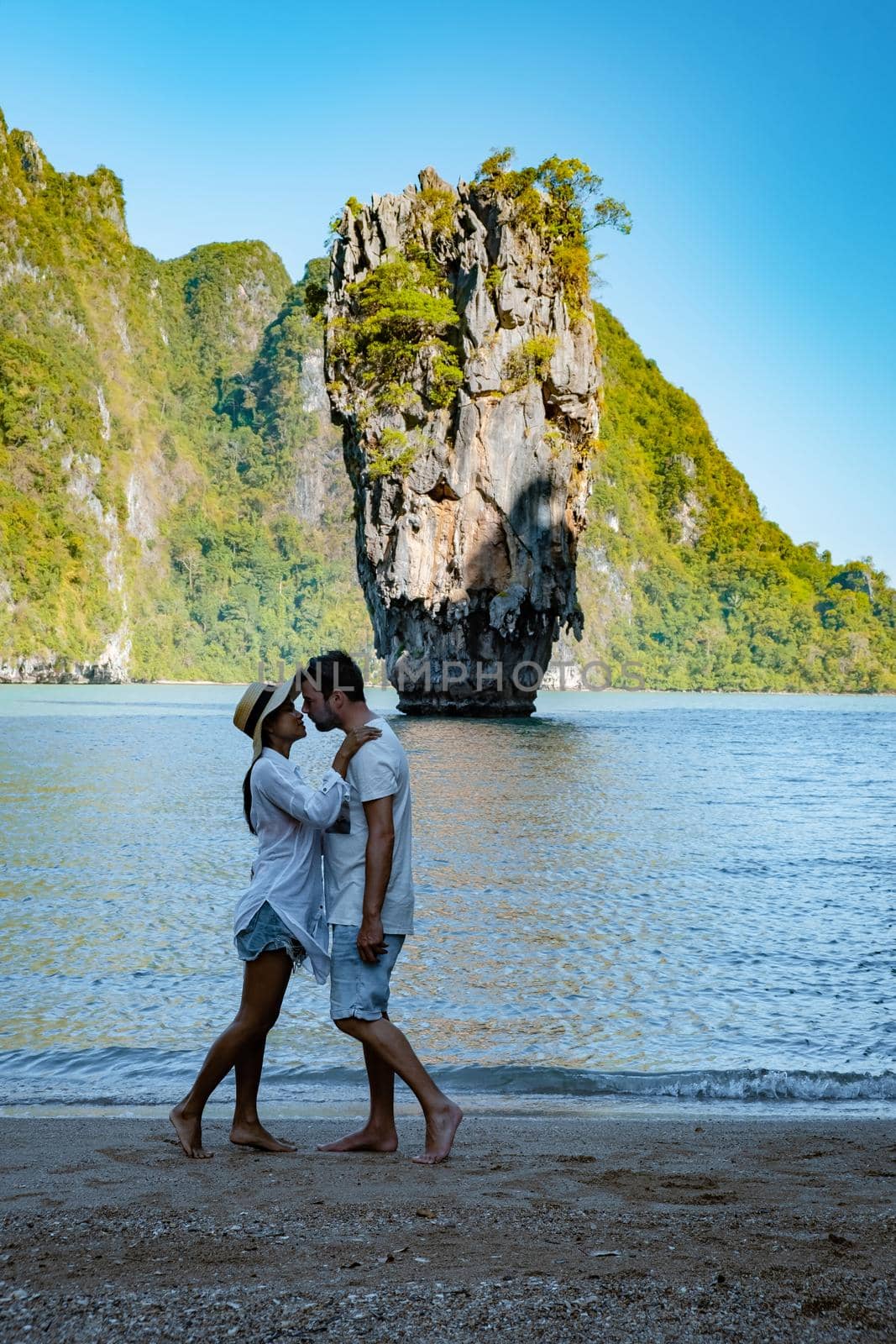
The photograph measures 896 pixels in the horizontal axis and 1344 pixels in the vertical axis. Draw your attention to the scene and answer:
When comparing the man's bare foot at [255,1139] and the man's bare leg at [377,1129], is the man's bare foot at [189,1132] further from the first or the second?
the man's bare leg at [377,1129]

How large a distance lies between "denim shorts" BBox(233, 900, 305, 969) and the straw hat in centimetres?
56

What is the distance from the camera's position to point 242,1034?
437cm

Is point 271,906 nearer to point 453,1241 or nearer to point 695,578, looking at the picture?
point 453,1241

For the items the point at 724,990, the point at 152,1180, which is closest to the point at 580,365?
the point at 724,990

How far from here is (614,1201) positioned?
148 inches

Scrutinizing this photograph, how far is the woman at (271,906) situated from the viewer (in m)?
4.33

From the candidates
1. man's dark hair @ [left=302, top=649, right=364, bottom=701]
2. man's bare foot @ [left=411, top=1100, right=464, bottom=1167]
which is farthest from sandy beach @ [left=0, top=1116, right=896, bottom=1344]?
man's dark hair @ [left=302, top=649, right=364, bottom=701]

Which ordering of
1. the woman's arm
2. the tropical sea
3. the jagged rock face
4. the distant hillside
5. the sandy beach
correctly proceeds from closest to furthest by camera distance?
1. the sandy beach
2. the woman's arm
3. the tropical sea
4. the jagged rock face
5. the distant hillside

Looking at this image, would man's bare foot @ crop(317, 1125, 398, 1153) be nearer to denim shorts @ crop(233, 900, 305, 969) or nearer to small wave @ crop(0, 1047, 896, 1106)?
denim shorts @ crop(233, 900, 305, 969)

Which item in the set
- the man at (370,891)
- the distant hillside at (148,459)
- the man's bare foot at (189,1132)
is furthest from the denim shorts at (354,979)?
the distant hillside at (148,459)

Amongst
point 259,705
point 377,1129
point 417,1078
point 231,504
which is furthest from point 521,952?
point 231,504

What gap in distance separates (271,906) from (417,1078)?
78cm

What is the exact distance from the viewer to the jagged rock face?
44.7 m

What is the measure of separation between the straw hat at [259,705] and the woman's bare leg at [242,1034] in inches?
29.9
